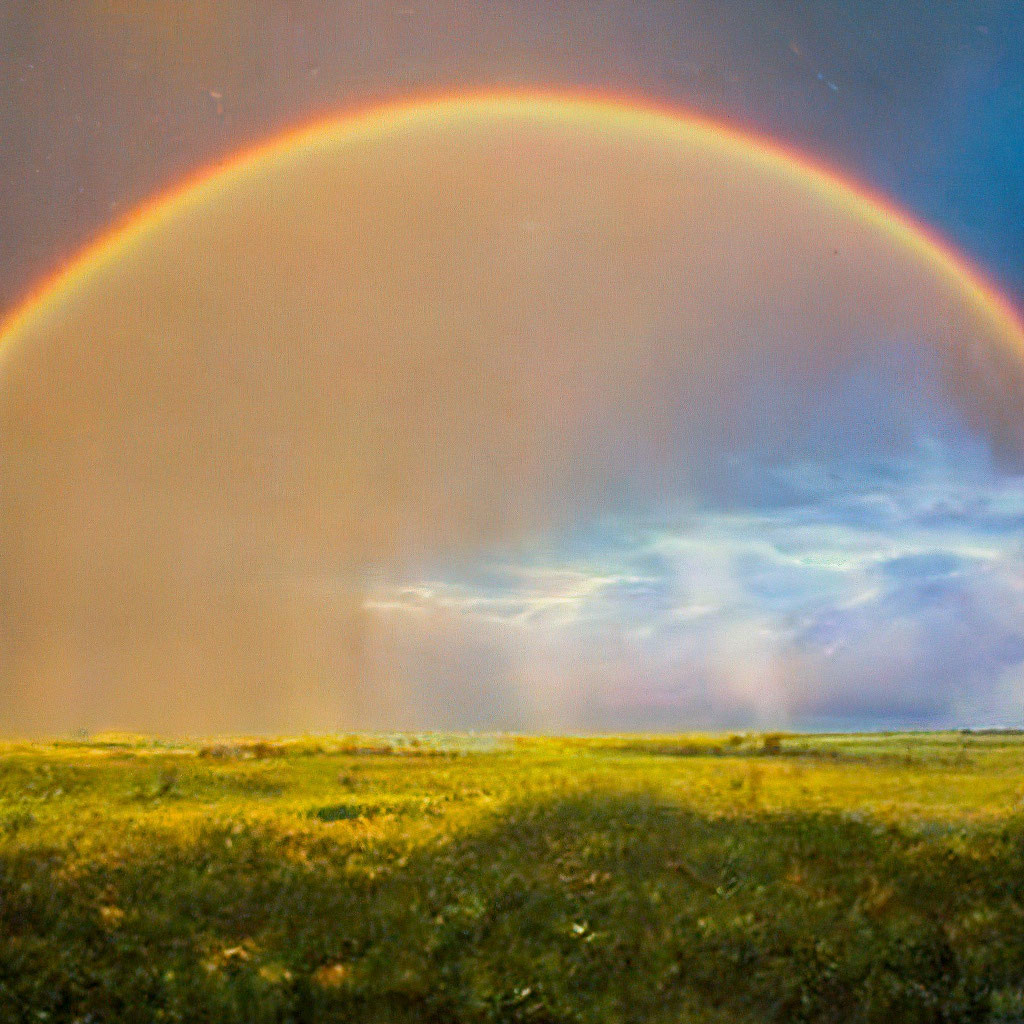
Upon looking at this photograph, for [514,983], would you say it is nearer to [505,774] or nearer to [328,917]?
[328,917]

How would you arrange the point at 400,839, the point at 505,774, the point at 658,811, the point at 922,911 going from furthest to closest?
the point at 505,774
the point at 658,811
the point at 400,839
the point at 922,911

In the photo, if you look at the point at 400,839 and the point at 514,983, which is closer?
the point at 514,983

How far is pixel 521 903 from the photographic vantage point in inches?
874

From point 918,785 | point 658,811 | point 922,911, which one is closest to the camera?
point 922,911

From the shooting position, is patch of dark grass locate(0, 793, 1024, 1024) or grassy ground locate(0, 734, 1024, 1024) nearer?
patch of dark grass locate(0, 793, 1024, 1024)

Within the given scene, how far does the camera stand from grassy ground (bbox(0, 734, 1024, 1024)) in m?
19.3

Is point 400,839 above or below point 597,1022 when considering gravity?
above

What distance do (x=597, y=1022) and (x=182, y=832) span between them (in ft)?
35.5

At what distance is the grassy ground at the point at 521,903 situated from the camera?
19312mm

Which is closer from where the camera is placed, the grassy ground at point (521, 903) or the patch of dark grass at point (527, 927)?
the patch of dark grass at point (527, 927)

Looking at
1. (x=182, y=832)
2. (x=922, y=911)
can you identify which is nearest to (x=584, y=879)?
(x=922, y=911)

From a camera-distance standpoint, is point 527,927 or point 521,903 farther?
point 521,903

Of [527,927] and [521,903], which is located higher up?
[521,903]

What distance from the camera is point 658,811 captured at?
91.1ft
